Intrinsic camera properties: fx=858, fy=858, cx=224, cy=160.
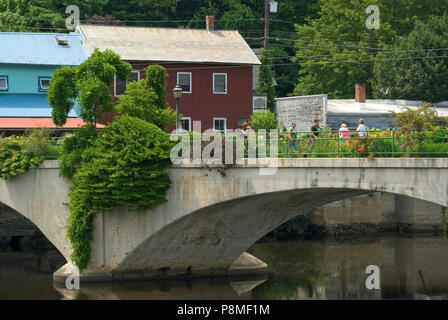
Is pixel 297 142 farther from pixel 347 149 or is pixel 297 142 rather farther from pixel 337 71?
pixel 337 71

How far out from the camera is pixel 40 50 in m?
43.6

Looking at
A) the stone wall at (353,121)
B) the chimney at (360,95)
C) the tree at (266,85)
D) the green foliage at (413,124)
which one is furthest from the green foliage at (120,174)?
the chimney at (360,95)

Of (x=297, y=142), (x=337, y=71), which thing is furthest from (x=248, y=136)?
(x=337, y=71)

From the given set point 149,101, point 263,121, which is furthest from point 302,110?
point 149,101

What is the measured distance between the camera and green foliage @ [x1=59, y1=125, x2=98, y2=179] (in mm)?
32094

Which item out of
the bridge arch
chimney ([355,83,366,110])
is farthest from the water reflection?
chimney ([355,83,366,110])

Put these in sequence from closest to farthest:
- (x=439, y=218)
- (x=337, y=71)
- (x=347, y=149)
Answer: (x=347, y=149) → (x=439, y=218) → (x=337, y=71)

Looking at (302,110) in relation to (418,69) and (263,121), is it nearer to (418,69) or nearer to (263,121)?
(263,121)

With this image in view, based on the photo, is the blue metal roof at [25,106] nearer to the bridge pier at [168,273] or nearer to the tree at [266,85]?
the bridge pier at [168,273]

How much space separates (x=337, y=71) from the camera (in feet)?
196

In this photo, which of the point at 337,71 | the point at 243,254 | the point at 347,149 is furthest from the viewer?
the point at 337,71

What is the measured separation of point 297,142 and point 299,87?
105 ft

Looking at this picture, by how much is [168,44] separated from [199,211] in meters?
17.4

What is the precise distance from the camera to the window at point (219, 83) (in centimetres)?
4688
